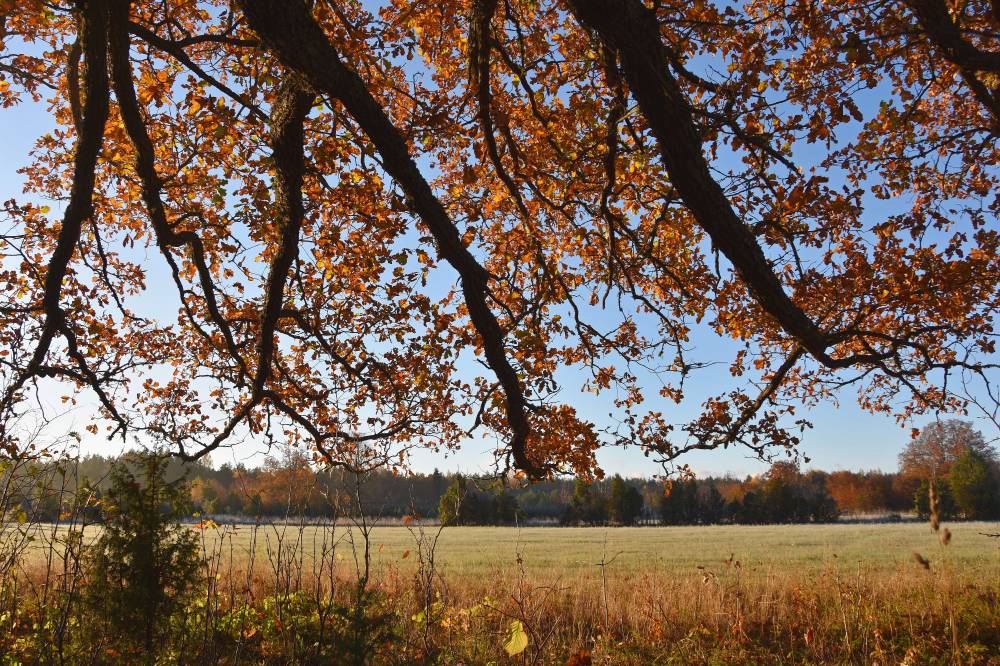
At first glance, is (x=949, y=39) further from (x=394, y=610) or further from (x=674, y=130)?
(x=394, y=610)

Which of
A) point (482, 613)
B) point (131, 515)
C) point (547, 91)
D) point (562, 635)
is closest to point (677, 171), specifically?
point (547, 91)

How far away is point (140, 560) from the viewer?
16.4 ft

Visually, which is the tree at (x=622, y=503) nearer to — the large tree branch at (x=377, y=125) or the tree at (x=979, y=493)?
the tree at (x=979, y=493)

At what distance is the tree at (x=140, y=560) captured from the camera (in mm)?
4949

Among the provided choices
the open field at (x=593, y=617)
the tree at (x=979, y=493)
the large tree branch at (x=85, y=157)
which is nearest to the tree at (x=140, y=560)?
the open field at (x=593, y=617)

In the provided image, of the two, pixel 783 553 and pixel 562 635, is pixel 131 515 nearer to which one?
pixel 562 635

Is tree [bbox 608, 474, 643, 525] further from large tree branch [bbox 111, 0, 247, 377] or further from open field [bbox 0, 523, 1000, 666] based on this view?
large tree branch [bbox 111, 0, 247, 377]

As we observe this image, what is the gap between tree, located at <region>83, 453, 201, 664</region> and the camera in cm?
495

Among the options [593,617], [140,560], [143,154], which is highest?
[143,154]

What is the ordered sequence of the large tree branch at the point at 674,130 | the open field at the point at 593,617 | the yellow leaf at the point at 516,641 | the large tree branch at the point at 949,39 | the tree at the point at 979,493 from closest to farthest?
1. the yellow leaf at the point at 516,641
2. the large tree branch at the point at 674,130
3. the open field at the point at 593,617
4. the large tree branch at the point at 949,39
5. the tree at the point at 979,493

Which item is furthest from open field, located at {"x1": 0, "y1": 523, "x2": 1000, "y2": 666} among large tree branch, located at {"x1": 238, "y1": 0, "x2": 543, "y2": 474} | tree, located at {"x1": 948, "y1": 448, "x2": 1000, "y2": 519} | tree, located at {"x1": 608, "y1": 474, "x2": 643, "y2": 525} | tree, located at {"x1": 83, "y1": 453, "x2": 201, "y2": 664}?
tree, located at {"x1": 608, "y1": 474, "x2": 643, "y2": 525}

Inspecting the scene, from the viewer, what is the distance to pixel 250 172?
28.5 ft

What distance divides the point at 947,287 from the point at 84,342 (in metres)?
12.9

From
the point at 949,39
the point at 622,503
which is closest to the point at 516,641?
the point at 949,39
